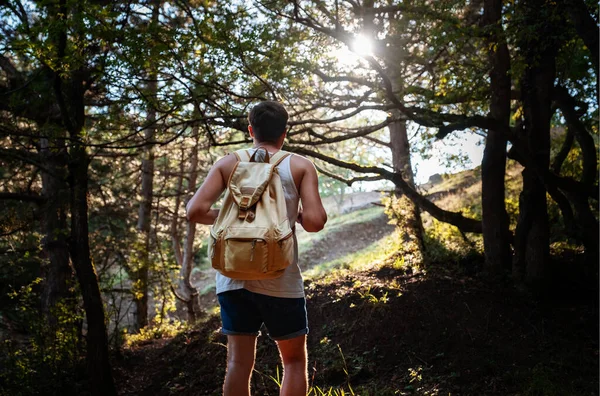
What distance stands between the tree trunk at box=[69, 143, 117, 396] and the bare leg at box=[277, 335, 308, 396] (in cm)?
357

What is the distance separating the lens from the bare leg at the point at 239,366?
2.69 metres

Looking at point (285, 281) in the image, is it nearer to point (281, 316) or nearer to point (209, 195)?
point (281, 316)

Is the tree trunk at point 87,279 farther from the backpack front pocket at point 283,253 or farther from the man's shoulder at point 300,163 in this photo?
the backpack front pocket at point 283,253

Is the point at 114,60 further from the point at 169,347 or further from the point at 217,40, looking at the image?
the point at 169,347

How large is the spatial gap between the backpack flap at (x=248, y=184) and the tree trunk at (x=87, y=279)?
347cm

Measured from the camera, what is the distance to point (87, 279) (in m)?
5.52

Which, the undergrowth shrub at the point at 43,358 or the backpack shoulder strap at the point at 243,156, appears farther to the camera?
the undergrowth shrub at the point at 43,358

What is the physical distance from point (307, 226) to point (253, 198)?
1.18ft

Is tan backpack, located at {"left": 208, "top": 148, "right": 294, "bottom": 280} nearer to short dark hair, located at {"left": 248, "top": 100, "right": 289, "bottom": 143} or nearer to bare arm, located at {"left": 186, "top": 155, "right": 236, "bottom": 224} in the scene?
bare arm, located at {"left": 186, "top": 155, "right": 236, "bottom": 224}

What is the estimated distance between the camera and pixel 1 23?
6703 millimetres

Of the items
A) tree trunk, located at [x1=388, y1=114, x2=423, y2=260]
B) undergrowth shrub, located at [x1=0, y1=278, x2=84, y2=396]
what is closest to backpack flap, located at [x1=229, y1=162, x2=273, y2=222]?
undergrowth shrub, located at [x1=0, y1=278, x2=84, y2=396]

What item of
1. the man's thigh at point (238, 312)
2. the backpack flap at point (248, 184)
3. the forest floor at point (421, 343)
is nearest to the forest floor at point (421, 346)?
the forest floor at point (421, 343)

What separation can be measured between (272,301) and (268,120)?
1049 mm

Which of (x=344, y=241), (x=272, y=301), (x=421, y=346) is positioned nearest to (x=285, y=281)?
(x=272, y=301)
